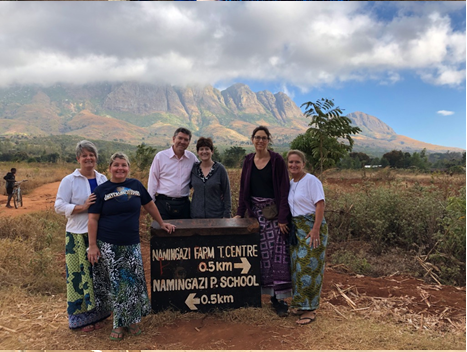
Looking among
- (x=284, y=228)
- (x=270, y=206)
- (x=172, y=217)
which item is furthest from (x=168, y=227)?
(x=284, y=228)

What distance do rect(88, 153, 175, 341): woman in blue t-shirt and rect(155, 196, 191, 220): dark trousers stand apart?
673 mm

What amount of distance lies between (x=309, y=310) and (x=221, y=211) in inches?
A: 50.8

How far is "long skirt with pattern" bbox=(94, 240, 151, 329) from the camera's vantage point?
117 inches

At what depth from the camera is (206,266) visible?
11.2 ft

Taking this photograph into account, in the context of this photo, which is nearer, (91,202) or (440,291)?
(91,202)

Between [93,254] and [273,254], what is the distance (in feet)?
5.38

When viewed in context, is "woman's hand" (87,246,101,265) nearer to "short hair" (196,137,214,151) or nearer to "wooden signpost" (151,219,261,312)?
"wooden signpost" (151,219,261,312)

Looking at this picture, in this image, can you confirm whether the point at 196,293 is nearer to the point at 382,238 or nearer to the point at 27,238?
the point at 382,238

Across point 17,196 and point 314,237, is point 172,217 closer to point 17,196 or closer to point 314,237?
point 314,237

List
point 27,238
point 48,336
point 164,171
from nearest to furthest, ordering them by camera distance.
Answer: point 48,336
point 164,171
point 27,238

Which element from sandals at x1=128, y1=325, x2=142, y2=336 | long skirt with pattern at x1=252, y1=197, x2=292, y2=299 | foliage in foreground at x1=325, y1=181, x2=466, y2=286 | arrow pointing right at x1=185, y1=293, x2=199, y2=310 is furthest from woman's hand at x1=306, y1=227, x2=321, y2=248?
foliage in foreground at x1=325, y1=181, x2=466, y2=286

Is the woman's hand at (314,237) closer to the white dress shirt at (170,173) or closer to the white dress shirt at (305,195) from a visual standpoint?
the white dress shirt at (305,195)

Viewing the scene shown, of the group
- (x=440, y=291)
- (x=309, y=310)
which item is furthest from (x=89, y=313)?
(x=440, y=291)

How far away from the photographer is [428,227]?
18.5 feet
